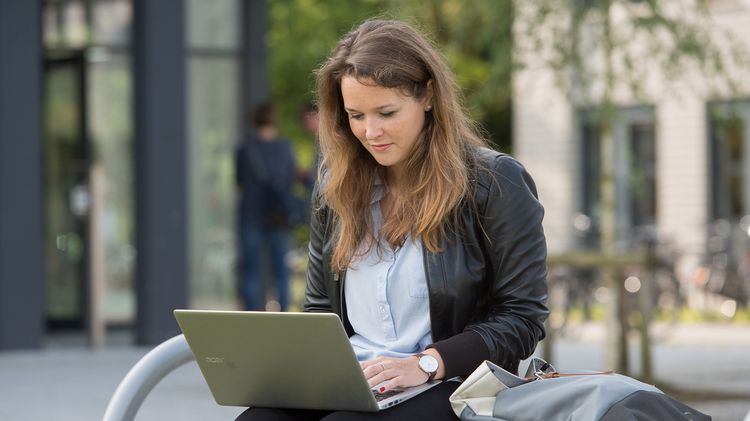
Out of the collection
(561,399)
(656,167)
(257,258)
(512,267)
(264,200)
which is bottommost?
(257,258)

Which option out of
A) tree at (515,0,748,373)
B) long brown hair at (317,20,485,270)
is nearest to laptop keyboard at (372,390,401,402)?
long brown hair at (317,20,485,270)

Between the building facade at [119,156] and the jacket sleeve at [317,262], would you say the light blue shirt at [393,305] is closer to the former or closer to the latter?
the jacket sleeve at [317,262]

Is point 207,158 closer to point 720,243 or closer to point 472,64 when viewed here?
point 720,243

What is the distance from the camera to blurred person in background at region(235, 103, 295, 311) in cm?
1138

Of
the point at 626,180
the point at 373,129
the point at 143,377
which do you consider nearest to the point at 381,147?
the point at 373,129

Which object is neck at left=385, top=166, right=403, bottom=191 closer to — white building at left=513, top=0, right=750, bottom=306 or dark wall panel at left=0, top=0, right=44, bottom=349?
dark wall panel at left=0, top=0, right=44, bottom=349

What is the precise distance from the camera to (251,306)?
11773 millimetres

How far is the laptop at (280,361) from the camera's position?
323 centimetres

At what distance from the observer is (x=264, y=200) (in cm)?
1159

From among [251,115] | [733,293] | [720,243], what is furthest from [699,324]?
[251,115]

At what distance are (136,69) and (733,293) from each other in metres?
8.05

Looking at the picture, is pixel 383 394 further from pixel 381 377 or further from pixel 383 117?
pixel 383 117

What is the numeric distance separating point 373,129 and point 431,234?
0.28 meters

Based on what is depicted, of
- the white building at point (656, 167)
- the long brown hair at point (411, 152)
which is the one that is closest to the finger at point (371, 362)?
the long brown hair at point (411, 152)
